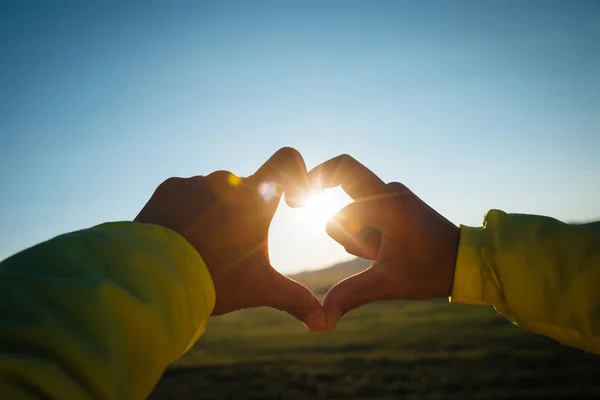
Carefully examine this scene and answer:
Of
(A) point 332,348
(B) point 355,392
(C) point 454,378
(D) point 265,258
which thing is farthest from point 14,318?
(A) point 332,348

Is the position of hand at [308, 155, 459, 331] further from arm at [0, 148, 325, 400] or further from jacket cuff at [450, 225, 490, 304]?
arm at [0, 148, 325, 400]

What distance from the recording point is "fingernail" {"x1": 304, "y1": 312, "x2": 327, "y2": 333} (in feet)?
3.62

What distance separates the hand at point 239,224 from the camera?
3.25ft

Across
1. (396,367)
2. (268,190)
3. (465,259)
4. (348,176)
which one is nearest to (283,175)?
(268,190)

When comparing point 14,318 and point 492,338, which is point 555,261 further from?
point 492,338

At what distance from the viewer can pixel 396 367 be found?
4.13 m

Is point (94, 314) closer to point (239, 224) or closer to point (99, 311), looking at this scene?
point (99, 311)

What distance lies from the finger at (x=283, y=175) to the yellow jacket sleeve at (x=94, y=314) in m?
0.60

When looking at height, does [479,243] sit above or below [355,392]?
above

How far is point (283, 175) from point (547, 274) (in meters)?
0.67

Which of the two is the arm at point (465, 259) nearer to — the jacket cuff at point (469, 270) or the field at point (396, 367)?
the jacket cuff at point (469, 270)

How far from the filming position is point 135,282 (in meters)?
0.46

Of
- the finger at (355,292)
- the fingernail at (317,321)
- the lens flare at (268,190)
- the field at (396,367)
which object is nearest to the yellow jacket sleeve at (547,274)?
the finger at (355,292)

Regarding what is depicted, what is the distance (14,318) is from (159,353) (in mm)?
154
